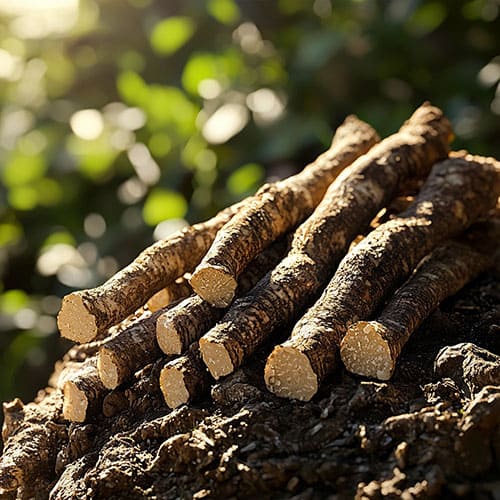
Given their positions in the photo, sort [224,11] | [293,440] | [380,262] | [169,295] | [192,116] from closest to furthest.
A: [293,440] → [380,262] → [169,295] → [192,116] → [224,11]

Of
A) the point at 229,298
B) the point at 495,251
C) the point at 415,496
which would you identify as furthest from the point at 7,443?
the point at 495,251

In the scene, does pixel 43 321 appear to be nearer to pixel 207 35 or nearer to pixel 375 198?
pixel 207 35

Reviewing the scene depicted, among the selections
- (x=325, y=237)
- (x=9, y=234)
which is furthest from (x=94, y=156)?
(x=325, y=237)

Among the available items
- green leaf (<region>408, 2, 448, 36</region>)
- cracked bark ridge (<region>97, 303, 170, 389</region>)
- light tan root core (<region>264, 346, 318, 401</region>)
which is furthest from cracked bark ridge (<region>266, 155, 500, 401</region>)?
green leaf (<region>408, 2, 448, 36</region>)

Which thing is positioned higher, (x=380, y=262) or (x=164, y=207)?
(x=164, y=207)

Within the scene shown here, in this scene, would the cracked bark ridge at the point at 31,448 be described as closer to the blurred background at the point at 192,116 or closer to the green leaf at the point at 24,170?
the blurred background at the point at 192,116

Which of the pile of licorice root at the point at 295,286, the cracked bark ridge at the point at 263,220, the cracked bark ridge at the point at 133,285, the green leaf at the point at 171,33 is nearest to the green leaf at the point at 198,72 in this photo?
the green leaf at the point at 171,33

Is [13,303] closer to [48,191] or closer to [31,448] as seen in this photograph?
[48,191]
